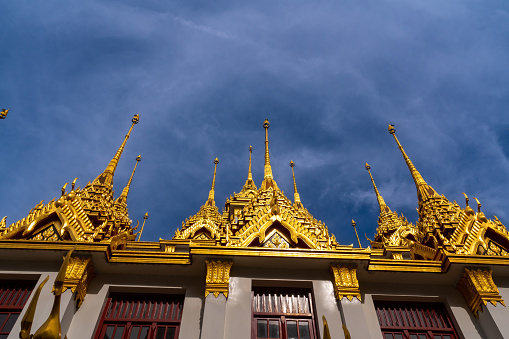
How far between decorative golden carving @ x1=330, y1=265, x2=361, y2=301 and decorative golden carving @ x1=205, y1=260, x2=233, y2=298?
114 inches

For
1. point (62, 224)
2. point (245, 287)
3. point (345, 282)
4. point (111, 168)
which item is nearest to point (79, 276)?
point (62, 224)

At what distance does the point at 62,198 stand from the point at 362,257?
31.6 feet

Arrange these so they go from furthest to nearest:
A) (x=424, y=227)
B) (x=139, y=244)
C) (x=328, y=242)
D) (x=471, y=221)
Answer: (x=139, y=244) → (x=424, y=227) → (x=471, y=221) → (x=328, y=242)

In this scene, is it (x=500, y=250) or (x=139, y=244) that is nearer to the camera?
(x=500, y=250)

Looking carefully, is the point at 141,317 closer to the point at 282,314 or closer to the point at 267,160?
the point at 282,314

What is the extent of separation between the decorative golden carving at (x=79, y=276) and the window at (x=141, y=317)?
736 millimetres

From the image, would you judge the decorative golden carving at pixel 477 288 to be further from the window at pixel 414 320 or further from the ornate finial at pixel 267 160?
the ornate finial at pixel 267 160

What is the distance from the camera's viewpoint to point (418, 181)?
70.7 feet

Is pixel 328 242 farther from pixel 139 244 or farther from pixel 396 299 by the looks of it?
pixel 139 244

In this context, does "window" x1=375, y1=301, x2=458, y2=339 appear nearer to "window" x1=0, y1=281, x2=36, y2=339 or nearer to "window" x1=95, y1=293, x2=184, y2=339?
"window" x1=95, y1=293, x2=184, y2=339

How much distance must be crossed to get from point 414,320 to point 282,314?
3647mm

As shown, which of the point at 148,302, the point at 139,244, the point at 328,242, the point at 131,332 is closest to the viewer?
the point at 131,332

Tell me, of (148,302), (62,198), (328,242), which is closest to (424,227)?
(328,242)

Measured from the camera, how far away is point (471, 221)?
1384cm
